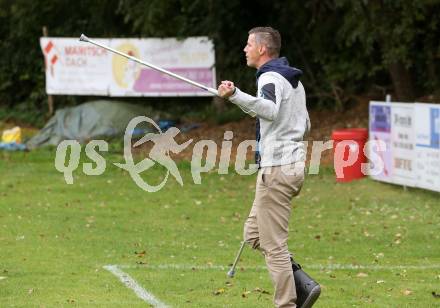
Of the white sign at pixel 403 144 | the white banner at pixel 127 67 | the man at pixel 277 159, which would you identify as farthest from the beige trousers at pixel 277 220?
the white banner at pixel 127 67

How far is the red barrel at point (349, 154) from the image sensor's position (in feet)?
60.9

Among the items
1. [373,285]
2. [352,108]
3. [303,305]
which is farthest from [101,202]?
[352,108]

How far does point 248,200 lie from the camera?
16797 mm

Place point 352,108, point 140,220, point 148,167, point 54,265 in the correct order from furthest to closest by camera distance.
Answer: point 352,108 < point 148,167 < point 140,220 < point 54,265

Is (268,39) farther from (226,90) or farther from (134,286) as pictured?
(134,286)

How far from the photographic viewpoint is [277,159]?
25.0ft

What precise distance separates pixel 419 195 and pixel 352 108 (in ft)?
31.5

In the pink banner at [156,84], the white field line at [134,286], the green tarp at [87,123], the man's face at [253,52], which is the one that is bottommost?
the white field line at [134,286]

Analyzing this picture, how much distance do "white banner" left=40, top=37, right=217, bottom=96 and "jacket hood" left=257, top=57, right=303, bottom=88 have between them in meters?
18.4

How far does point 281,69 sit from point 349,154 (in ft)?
37.2

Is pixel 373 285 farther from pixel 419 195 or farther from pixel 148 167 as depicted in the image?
pixel 148 167

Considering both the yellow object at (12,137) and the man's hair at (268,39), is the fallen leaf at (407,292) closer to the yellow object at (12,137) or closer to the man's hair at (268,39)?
the man's hair at (268,39)

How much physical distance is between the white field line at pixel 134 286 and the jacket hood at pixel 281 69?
238cm

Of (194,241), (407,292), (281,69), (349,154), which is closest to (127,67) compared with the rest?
(349,154)
